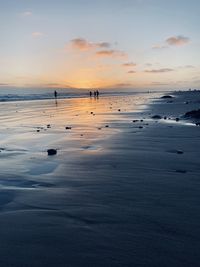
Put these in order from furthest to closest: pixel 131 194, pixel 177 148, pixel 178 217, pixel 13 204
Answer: pixel 177 148
pixel 131 194
pixel 13 204
pixel 178 217

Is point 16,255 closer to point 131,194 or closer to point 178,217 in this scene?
point 178,217

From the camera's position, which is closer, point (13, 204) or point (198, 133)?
point (13, 204)

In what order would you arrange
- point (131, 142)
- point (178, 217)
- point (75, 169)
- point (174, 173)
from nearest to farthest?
1. point (178, 217)
2. point (174, 173)
3. point (75, 169)
4. point (131, 142)

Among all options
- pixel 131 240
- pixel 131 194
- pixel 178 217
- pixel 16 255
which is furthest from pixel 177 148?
pixel 16 255

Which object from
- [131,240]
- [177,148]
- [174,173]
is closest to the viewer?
[131,240]


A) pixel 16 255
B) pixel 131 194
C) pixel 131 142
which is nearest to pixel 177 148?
pixel 131 142

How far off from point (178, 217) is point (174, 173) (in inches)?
98.0

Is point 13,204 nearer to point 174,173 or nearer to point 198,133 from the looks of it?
point 174,173

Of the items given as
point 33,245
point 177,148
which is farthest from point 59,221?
point 177,148

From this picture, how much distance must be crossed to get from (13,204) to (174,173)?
3198 millimetres

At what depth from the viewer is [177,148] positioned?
9.97 metres

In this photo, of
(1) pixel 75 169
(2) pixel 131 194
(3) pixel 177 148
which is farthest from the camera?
(3) pixel 177 148

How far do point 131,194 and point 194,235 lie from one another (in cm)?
170

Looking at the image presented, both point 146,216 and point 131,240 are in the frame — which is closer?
point 131,240
